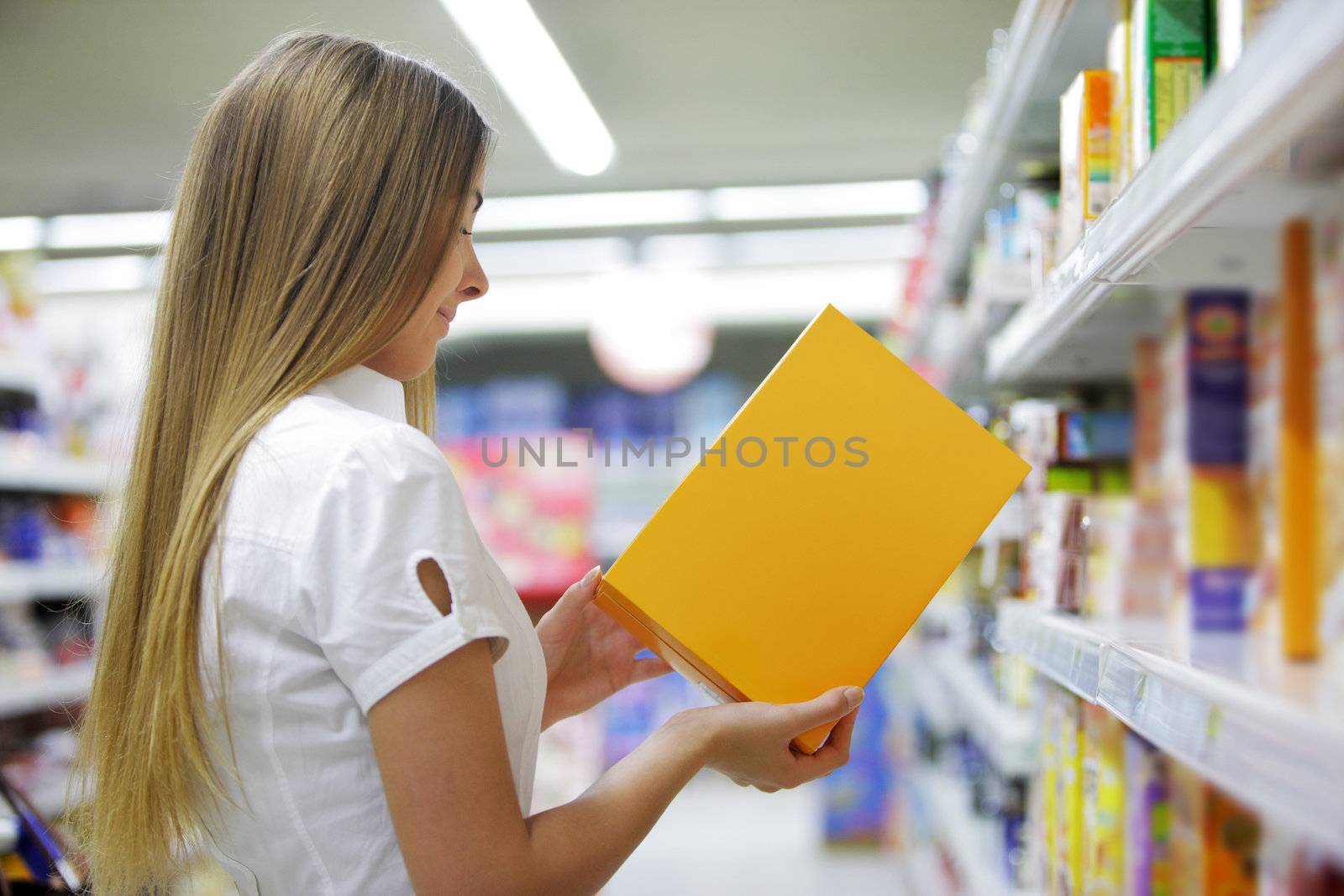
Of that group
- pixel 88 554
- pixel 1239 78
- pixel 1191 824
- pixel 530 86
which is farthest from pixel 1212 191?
pixel 88 554

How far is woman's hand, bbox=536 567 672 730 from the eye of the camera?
50.3 inches

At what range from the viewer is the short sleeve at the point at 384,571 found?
0.78 m

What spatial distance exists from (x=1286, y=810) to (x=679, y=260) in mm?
→ 5302

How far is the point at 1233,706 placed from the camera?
0.62m

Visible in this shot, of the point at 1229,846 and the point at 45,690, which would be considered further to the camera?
the point at 45,690

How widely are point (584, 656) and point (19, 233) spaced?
5.26 m

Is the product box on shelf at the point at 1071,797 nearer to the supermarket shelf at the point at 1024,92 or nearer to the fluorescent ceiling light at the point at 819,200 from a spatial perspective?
the supermarket shelf at the point at 1024,92

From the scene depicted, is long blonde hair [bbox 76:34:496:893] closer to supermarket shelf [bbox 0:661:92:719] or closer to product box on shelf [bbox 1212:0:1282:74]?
product box on shelf [bbox 1212:0:1282:74]

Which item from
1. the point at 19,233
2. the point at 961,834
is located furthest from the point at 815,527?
the point at 19,233

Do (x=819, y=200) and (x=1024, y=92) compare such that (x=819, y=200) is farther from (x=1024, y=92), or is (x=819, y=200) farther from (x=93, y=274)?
(x=93, y=274)

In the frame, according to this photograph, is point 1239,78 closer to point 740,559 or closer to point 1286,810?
point 1286,810

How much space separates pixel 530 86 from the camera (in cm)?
362

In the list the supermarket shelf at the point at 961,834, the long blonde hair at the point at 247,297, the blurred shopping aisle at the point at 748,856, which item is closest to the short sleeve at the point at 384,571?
the long blonde hair at the point at 247,297

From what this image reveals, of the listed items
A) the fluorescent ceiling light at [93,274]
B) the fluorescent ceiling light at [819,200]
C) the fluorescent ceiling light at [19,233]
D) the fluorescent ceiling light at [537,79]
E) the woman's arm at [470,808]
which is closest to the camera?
the woman's arm at [470,808]
